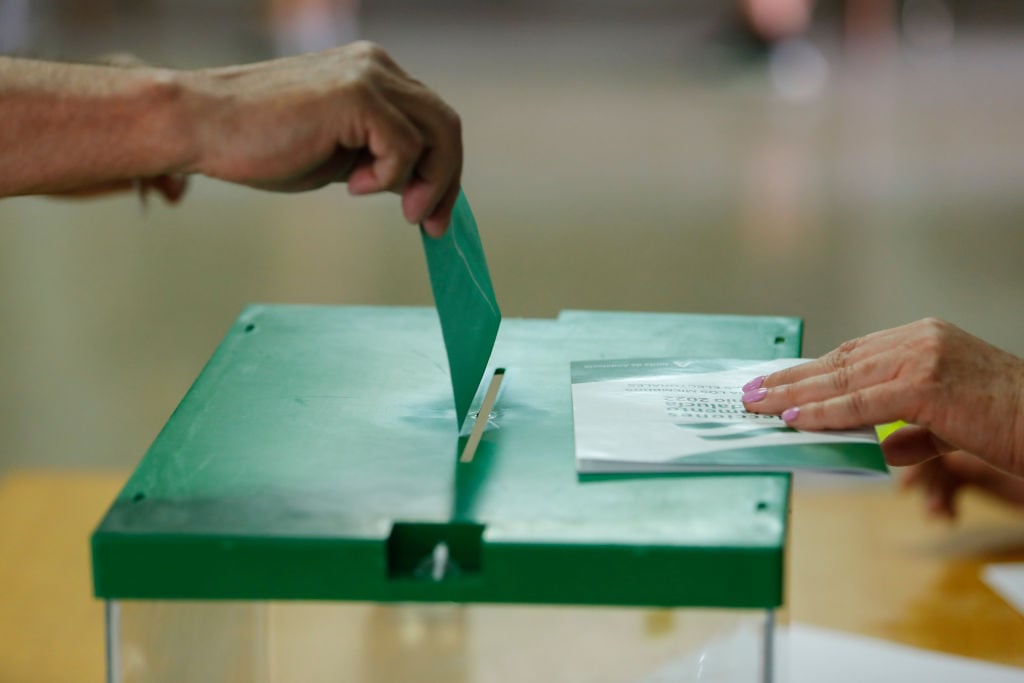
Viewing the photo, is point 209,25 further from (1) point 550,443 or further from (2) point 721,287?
(1) point 550,443

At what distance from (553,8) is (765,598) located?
795cm

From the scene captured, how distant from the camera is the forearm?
0.88m

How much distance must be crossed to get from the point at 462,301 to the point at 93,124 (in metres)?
0.27

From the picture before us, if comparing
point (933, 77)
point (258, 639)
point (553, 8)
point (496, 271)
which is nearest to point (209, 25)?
point (553, 8)

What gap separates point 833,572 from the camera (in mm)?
1341

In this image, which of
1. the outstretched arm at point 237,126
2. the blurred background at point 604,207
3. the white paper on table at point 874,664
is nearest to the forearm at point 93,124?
the outstretched arm at point 237,126

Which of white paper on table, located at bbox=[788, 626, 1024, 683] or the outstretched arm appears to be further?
white paper on table, located at bbox=[788, 626, 1024, 683]

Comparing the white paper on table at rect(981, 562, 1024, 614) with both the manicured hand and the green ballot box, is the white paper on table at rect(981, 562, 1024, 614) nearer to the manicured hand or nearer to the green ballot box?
the manicured hand

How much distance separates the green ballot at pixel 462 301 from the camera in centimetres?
95

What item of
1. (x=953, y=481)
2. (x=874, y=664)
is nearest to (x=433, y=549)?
(x=874, y=664)

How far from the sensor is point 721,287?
380cm

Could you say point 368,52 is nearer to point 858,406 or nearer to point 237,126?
point 237,126

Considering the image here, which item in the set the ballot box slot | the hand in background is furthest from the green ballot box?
the hand in background

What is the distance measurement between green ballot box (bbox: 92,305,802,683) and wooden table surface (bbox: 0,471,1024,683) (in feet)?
0.81
